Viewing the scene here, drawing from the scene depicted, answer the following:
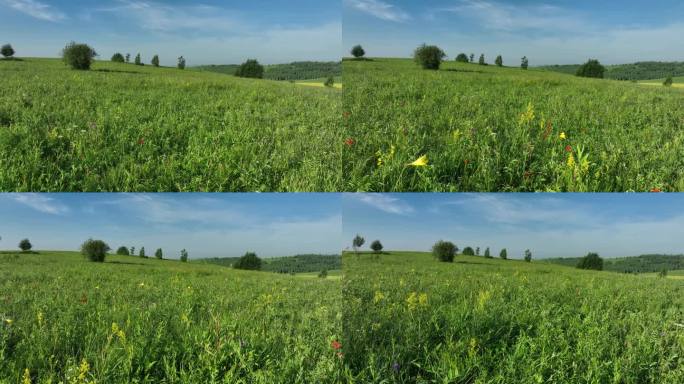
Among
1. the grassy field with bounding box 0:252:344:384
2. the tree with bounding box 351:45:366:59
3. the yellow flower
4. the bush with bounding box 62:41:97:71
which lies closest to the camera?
the grassy field with bounding box 0:252:344:384

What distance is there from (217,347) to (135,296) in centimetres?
138

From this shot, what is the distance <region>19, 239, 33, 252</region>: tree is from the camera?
460 centimetres

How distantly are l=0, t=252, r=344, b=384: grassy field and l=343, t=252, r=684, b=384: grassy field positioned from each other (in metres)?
0.38

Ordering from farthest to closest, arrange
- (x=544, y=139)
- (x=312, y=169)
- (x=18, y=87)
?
(x=18, y=87), (x=544, y=139), (x=312, y=169)

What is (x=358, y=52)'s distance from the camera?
464 centimetres

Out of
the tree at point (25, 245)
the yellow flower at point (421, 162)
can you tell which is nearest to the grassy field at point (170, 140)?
the yellow flower at point (421, 162)

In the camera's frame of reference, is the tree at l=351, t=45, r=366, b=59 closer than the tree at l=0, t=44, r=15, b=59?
Yes

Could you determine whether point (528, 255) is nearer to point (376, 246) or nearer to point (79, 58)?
point (376, 246)

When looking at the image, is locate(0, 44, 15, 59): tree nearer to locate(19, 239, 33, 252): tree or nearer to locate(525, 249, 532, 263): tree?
locate(19, 239, 33, 252): tree

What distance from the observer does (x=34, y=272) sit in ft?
15.8

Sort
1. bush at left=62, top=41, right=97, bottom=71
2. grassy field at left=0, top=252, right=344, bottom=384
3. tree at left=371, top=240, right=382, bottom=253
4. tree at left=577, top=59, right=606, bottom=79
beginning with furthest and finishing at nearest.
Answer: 1. bush at left=62, top=41, right=97, bottom=71
2. tree at left=577, top=59, right=606, bottom=79
3. tree at left=371, top=240, right=382, bottom=253
4. grassy field at left=0, top=252, right=344, bottom=384

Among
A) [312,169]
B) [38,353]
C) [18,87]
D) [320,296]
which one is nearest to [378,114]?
[312,169]

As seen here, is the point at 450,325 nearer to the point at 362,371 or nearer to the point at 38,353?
the point at 362,371

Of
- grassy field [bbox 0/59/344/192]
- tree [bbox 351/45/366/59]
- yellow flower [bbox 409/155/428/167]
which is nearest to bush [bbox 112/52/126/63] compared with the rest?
grassy field [bbox 0/59/344/192]
